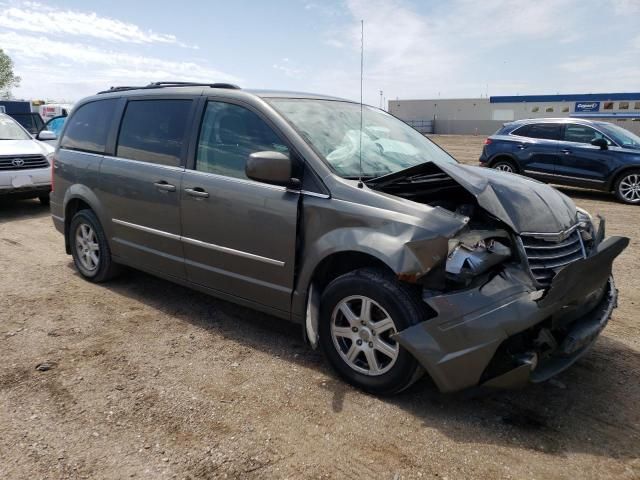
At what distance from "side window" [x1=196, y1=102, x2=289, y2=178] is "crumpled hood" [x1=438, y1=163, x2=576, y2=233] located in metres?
1.24

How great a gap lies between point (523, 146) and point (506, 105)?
140 feet

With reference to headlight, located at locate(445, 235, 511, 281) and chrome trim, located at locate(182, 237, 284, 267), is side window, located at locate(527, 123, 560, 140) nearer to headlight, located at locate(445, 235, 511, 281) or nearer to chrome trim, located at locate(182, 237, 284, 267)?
headlight, located at locate(445, 235, 511, 281)

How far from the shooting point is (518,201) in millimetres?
3098

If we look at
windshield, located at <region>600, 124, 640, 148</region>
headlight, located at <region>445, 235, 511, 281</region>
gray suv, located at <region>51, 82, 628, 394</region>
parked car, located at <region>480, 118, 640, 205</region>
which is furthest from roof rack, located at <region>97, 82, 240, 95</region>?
windshield, located at <region>600, 124, 640, 148</region>

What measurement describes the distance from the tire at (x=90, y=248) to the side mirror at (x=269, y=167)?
7.82 feet

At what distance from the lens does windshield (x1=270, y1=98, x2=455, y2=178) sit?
11.5 ft

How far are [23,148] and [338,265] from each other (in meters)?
8.09

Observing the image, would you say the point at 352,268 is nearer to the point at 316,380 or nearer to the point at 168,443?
the point at 316,380

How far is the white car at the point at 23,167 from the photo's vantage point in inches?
337

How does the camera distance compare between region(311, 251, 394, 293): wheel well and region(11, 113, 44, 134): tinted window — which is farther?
region(11, 113, 44, 134): tinted window

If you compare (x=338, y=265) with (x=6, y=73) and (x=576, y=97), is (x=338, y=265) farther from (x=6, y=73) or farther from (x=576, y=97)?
(x=6, y=73)

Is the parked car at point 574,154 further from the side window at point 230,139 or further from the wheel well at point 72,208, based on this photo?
the wheel well at point 72,208

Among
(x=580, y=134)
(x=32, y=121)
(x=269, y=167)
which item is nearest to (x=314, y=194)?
(x=269, y=167)

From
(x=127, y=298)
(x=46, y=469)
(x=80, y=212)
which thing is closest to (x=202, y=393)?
(x=46, y=469)
